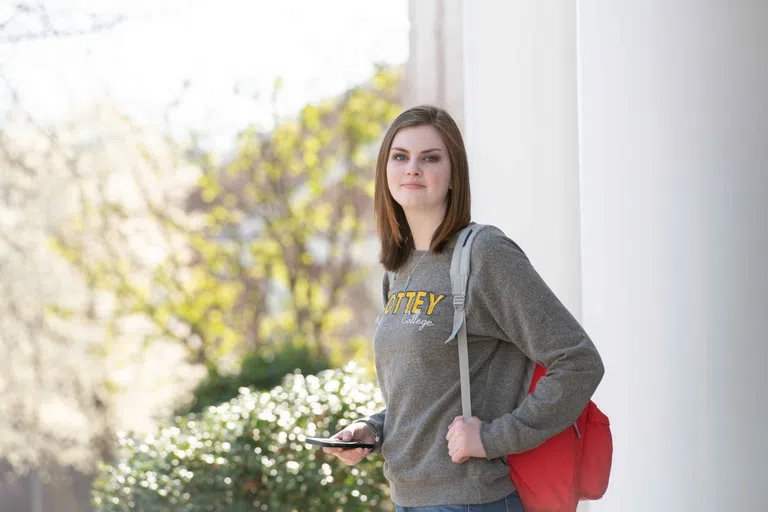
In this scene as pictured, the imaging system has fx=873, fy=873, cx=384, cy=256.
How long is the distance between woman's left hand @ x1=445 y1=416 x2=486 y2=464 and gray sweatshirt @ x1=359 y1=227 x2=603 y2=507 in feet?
0.05

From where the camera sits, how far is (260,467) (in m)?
3.64

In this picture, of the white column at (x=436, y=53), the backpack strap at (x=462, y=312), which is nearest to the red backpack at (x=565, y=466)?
the backpack strap at (x=462, y=312)

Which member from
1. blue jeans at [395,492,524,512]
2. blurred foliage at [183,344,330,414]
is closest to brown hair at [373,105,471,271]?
blue jeans at [395,492,524,512]

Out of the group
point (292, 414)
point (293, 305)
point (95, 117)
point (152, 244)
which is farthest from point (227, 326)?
point (292, 414)

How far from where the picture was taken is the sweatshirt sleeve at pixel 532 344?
1.53m

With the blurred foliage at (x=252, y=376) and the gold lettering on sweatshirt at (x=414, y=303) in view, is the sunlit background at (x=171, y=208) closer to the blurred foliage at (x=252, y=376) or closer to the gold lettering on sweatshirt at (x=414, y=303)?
the blurred foliage at (x=252, y=376)

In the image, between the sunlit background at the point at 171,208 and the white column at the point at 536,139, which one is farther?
the sunlit background at the point at 171,208

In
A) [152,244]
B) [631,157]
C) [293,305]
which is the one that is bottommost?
[293,305]

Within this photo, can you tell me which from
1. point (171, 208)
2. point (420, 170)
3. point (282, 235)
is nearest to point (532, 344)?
point (420, 170)

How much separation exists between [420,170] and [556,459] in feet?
2.00

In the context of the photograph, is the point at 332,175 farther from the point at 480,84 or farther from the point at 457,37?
the point at 480,84

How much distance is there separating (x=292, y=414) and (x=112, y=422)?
2.58 metres

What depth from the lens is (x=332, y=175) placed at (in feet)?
24.3

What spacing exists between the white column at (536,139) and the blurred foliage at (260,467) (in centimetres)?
96
